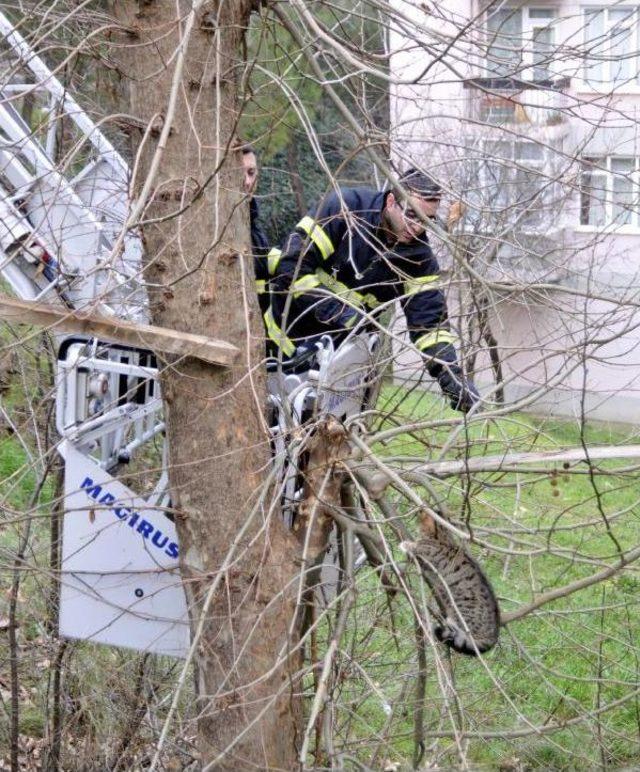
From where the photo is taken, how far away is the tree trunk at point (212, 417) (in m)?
3.93

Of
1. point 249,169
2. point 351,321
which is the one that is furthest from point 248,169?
point 351,321

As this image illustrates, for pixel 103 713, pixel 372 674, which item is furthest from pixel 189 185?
pixel 103 713

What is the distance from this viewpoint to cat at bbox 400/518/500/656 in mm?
3883

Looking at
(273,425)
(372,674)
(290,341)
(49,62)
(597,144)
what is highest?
(49,62)

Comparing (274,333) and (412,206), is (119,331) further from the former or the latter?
(274,333)

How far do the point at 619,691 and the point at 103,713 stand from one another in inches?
119

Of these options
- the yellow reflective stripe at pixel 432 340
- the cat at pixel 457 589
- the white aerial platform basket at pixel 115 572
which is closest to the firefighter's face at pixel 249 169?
the yellow reflective stripe at pixel 432 340

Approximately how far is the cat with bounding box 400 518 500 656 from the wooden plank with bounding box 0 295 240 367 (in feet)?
3.02

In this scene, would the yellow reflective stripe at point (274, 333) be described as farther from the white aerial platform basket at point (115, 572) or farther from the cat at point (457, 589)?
the cat at point (457, 589)

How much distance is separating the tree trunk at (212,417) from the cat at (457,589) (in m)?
0.49

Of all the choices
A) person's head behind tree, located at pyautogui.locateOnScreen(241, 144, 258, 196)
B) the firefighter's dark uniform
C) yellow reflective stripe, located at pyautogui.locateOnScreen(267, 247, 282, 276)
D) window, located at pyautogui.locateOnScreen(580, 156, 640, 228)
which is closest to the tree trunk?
person's head behind tree, located at pyautogui.locateOnScreen(241, 144, 258, 196)

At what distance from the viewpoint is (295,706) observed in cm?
404

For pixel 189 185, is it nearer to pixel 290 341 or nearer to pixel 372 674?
pixel 290 341

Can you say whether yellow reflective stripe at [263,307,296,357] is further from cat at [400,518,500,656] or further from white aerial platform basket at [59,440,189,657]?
cat at [400,518,500,656]
